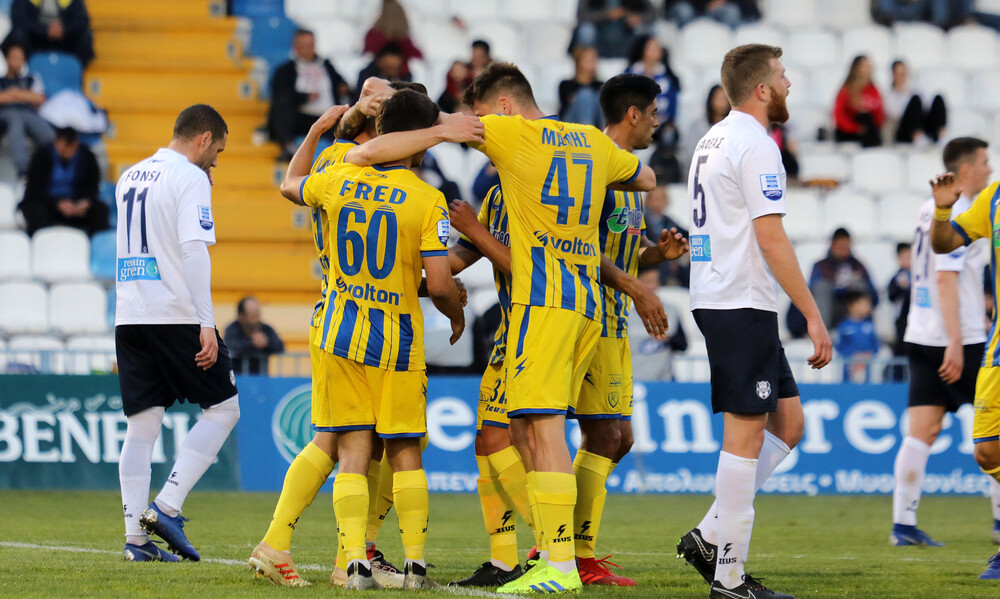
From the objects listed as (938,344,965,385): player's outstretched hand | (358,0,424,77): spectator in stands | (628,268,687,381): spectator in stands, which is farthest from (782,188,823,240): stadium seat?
(938,344,965,385): player's outstretched hand

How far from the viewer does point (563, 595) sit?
5.47 metres

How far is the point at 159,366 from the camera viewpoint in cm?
709

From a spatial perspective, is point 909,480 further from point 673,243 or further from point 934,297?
point 673,243

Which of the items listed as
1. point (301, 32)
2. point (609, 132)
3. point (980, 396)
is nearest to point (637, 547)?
point (980, 396)

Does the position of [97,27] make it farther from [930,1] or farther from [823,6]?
[930,1]

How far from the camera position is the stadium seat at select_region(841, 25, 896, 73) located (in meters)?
18.7

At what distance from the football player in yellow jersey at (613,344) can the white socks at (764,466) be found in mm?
591

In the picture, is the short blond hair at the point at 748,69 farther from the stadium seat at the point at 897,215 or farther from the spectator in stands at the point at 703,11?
the spectator in stands at the point at 703,11

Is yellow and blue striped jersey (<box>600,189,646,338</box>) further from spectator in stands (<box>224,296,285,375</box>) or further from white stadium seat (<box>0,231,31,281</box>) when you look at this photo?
white stadium seat (<box>0,231,31,281</box>)

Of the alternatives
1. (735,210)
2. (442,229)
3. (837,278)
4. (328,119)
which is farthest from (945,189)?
(837,278)

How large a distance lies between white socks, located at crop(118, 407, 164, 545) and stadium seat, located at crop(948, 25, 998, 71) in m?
15.1

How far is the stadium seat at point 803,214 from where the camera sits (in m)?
15.8

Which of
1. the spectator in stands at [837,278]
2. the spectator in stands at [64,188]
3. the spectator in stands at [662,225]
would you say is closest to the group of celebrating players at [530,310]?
the spectator in stands at [662,225]

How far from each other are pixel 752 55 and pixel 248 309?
790cm
